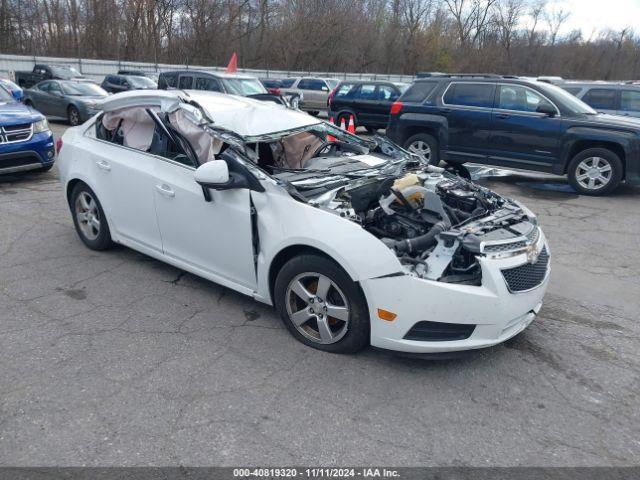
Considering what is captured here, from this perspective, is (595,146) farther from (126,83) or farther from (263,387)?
(126,83)

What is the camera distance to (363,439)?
2721 millimetres

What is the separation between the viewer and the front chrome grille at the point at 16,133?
7812 millimetres

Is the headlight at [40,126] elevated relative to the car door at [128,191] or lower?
elevated

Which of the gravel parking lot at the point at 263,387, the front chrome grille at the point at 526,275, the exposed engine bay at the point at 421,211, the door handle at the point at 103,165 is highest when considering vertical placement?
the door handle at the point at 103,165

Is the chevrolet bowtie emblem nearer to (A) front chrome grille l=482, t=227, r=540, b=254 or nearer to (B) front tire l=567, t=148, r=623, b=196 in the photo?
(A) front chrome grille l=482, t=227, r=540, b=254

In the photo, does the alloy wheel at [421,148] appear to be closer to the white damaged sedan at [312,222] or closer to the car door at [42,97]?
the white damaged sedan at [312,222]

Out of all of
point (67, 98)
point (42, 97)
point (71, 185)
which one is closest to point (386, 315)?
point (71, 185)

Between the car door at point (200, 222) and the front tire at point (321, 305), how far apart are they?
0.38 meters

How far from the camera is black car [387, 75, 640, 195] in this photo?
840 cm

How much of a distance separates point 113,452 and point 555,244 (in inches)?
211

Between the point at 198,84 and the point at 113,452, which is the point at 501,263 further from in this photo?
the point at 198,84

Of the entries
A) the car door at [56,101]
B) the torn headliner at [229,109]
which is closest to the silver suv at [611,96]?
the torn headliner at [229,109]

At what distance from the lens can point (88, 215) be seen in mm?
5203

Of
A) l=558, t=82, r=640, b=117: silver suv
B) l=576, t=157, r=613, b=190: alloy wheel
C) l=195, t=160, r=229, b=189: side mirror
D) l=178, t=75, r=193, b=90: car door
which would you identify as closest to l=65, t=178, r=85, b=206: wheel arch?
l=195, t=160, r=229, b=189: side mirror
